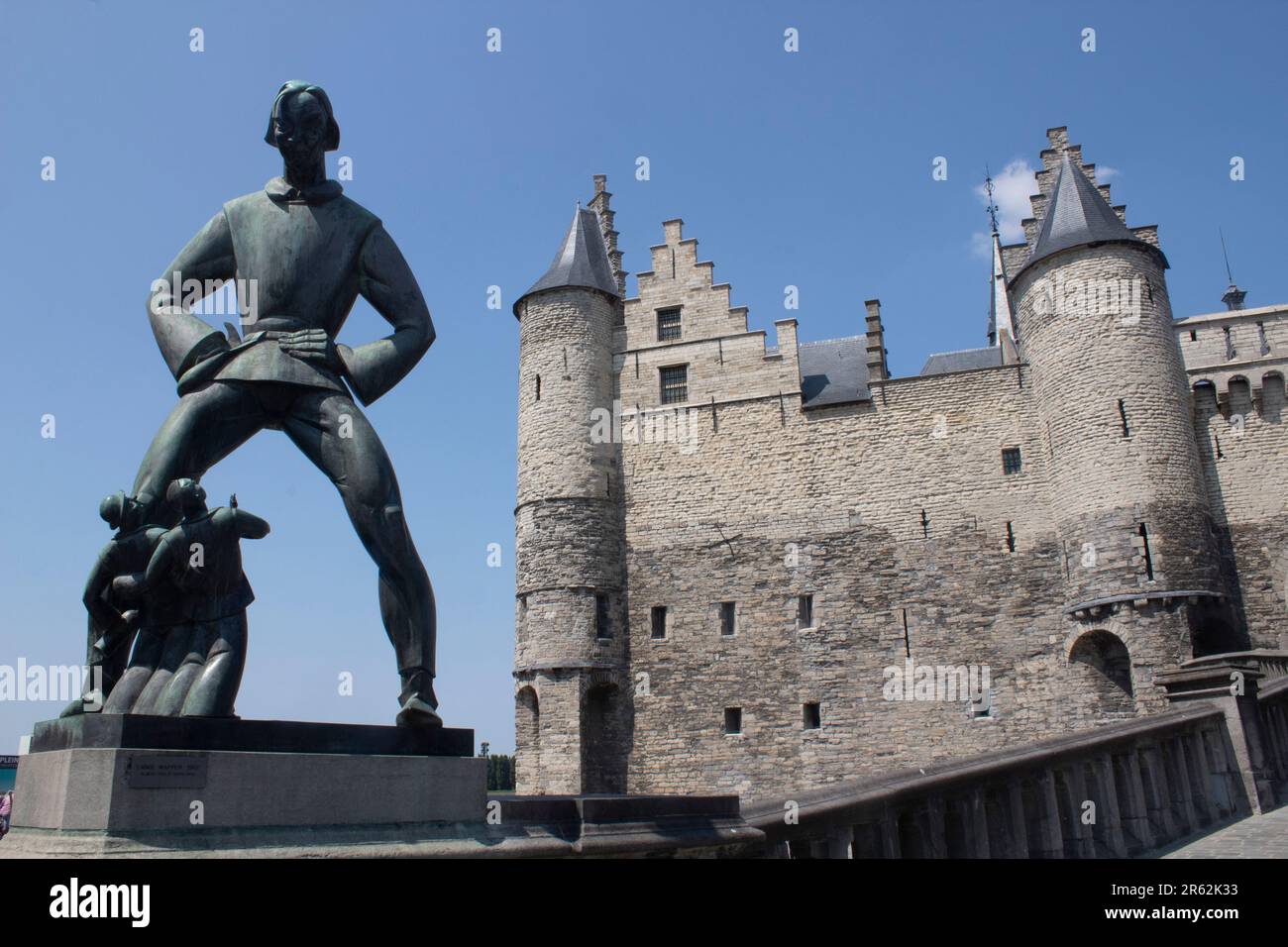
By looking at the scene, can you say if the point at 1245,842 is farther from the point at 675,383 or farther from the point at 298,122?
the point at 675,383

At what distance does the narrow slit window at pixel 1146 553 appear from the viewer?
20953 mm

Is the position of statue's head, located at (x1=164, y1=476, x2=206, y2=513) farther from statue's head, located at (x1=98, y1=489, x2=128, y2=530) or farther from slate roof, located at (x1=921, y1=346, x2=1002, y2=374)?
slate roof, located at (x1=921, y1=346, x2=1002, y2=374)

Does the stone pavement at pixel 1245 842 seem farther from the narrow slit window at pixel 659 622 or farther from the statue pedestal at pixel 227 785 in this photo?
the narrow slit window at pixel 659 622

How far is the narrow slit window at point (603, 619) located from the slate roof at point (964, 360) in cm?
1118

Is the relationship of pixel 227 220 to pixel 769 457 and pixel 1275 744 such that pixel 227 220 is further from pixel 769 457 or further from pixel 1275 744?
pixel 769 457

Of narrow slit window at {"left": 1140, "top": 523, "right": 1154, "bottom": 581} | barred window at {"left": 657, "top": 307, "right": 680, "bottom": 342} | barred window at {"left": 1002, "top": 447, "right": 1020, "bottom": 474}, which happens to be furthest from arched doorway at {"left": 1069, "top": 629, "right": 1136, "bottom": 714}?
barred window at {"left": 657, "top": 307, "right": 680, "bottom": 342}

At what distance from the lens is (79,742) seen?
3.18m

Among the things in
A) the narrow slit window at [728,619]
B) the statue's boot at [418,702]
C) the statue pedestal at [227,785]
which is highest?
the narrow slit window at [728,619]

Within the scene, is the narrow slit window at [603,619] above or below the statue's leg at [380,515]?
above

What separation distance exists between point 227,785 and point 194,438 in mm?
1345

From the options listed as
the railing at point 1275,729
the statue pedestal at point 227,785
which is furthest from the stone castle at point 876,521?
the statue pedestal at point 227,785

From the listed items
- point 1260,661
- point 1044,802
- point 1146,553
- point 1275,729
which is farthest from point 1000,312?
point 1044,802

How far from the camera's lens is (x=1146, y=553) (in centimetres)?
2109
